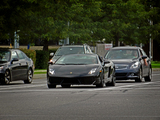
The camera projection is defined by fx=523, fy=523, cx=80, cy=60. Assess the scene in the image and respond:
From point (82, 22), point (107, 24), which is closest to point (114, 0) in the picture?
point (107, 24)

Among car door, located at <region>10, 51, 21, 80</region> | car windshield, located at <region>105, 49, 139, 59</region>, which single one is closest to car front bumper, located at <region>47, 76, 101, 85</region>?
car door, located at <region>10, 51, 21, 80</region>

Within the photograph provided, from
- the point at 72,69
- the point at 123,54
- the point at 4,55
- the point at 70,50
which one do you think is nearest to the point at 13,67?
the point at 4,55

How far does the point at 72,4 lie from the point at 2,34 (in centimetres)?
1063

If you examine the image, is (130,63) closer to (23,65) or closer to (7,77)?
(23,65)

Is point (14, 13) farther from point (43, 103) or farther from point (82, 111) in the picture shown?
point (82, 111)

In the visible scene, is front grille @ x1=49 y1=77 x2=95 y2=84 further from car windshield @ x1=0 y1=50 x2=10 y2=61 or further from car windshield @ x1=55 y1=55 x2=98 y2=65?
car windshield @ x1=0 y1=50 x2=10 y2=61

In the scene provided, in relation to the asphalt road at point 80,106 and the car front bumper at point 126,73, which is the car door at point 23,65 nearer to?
the car front bumper at point 126,73

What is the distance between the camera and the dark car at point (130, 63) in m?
22.1

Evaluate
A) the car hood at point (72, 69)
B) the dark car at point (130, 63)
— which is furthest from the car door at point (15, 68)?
the dark car at point (130, 63)

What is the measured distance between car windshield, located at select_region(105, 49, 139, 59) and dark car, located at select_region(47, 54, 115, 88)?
485cm

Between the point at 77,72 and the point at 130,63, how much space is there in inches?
210

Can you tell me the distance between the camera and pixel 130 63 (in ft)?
73.2

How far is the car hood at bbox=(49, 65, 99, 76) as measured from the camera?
1748 cm

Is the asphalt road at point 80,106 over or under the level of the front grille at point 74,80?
under
